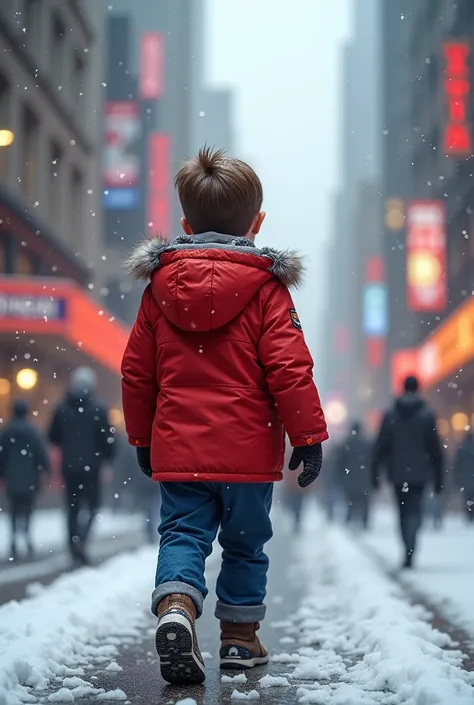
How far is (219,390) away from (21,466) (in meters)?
8.32

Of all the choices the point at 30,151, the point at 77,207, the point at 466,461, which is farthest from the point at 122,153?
the point at 466,461

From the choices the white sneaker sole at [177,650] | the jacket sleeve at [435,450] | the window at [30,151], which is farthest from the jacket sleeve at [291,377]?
the window at [30,151]

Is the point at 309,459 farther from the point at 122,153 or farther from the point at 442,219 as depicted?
the point at 122,153

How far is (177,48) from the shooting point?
80750mm

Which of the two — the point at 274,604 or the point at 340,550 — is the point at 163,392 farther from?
the point at 340,550

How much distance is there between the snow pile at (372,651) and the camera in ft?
11.7

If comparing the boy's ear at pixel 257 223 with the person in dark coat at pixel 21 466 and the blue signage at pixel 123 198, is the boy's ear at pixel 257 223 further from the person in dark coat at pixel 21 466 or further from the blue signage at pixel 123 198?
the blue signage at pixel 123 198

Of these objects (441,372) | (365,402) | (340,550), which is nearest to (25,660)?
(340,550)

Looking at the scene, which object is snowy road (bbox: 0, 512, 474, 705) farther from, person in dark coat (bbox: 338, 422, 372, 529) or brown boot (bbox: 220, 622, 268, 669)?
person in dark coat (bbox: 338, 422, 372, 529)

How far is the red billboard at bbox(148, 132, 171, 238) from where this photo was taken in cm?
4845

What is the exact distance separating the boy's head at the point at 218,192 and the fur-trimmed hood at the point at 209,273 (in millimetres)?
84

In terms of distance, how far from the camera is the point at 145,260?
13.7ft

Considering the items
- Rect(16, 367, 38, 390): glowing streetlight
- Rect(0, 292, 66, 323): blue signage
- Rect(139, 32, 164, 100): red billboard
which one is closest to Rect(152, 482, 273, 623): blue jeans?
Rect(0, 292, 66, 323): blue signage

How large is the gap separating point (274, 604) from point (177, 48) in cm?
7770
